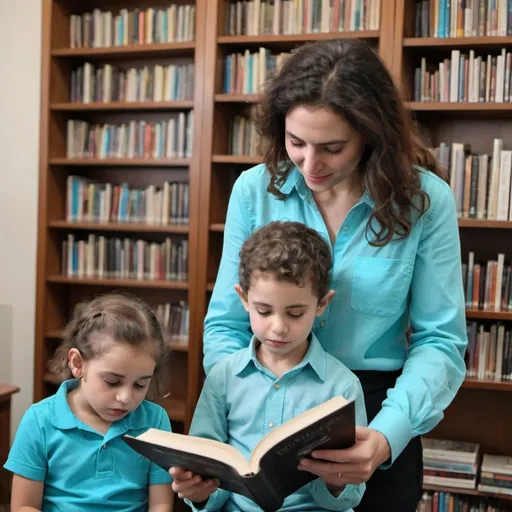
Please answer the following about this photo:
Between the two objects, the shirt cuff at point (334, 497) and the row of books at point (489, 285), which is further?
the row of books at point (489, 285)

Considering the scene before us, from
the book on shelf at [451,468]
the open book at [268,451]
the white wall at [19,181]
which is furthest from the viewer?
the white wall at [19,181]

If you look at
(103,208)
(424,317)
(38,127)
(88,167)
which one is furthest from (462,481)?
(38,127)

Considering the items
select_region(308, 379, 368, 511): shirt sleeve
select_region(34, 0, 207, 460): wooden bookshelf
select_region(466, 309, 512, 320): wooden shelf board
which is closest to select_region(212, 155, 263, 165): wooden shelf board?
select_region(34, 0, 207, 460): wooden bookshelf

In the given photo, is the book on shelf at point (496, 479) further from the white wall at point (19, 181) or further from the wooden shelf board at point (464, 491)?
the white wall at point (19, 181)

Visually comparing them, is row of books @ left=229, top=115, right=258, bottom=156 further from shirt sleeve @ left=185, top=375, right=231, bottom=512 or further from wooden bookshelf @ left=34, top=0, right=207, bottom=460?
shirt sleeve @ left=185, top=375, right=231, bottom=512

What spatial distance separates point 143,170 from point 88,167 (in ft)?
1.07

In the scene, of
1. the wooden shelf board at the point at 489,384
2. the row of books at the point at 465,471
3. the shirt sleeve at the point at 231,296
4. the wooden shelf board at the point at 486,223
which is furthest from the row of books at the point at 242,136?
the shirt sleeve at the point at 231,296

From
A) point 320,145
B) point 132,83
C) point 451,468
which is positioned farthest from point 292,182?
point 132,83

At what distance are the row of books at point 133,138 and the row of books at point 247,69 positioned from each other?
0.88 feet

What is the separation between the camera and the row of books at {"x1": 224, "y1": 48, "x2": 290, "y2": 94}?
3.52 m

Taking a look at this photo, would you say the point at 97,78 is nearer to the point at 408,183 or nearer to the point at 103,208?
the point at 103,208

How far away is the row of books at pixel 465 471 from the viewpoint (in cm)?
317

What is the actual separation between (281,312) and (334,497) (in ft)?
1.19

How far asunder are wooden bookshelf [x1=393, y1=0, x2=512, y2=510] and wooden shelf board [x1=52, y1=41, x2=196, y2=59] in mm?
1012
